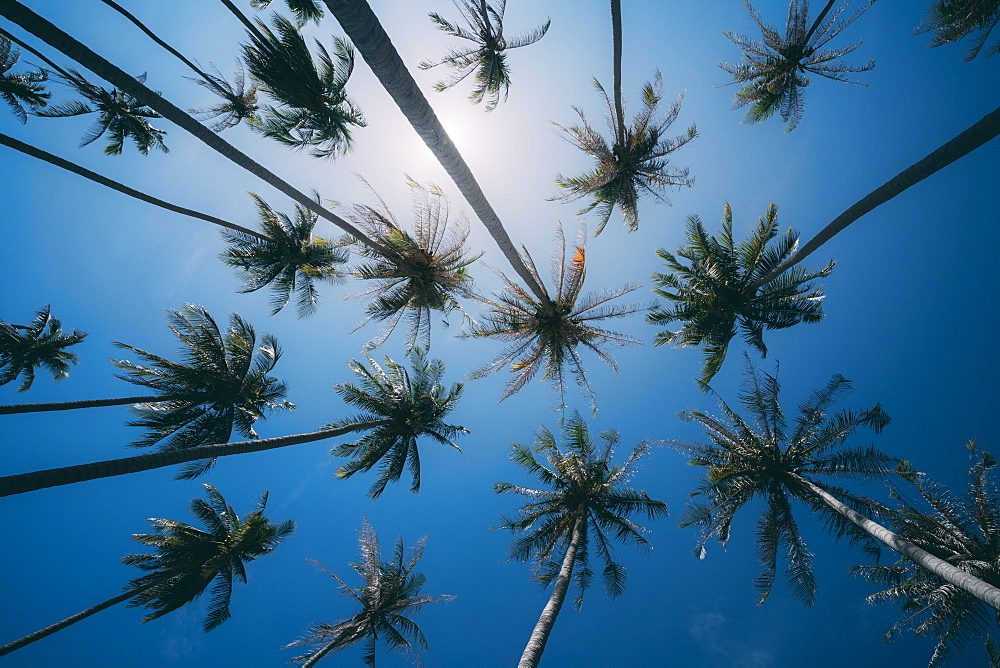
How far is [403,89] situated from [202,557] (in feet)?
52.7

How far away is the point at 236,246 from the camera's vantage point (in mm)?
12547

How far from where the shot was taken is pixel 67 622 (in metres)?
9.91

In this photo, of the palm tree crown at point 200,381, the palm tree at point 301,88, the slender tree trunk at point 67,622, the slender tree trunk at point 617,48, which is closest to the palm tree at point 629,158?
the slender tree trunk at point 617,48

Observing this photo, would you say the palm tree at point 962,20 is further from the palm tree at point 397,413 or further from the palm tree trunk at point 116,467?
the palm tree trunk at point 116,467

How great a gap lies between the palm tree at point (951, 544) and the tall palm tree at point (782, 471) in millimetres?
1111

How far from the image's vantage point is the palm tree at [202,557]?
37.2 feet

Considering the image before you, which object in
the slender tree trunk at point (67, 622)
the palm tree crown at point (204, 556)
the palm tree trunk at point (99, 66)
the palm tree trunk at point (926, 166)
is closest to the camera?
the palm tree trunk at point (99, 66)

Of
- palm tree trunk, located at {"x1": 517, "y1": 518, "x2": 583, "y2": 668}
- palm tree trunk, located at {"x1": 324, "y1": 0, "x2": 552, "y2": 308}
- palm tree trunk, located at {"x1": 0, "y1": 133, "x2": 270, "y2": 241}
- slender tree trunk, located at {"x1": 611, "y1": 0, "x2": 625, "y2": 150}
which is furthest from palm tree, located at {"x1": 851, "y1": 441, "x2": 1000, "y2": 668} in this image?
palm tree trunk, located at {"x1": 0, "y1": 133, "x2": 270, "y2": 241}

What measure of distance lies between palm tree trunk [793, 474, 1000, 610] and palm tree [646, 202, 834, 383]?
4.62 m

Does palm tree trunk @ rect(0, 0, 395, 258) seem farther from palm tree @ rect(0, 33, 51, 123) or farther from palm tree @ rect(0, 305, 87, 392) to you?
palm tree @ rect(0, 305, 87, 392)

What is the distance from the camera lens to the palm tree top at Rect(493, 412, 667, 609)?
540 inches

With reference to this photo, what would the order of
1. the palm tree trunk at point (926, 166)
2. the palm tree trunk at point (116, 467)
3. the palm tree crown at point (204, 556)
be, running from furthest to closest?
the palm tree crown at point (204, 556) < the palm tree trunk at point (926, 166) < the palm tree trunk at point (116, 467)

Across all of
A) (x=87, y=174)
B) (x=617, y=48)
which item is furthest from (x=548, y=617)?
(x=87, y=174)

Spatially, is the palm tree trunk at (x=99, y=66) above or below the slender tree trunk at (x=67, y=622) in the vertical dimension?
above
